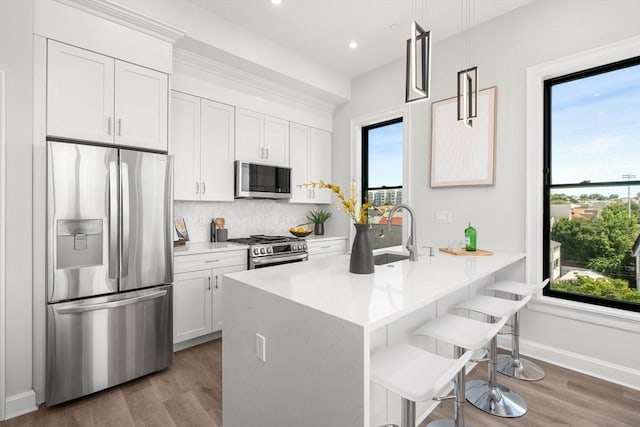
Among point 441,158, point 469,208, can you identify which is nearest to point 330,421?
point 469,208

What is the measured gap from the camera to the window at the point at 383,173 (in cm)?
413

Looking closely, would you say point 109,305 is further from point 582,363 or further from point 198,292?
point 582,363

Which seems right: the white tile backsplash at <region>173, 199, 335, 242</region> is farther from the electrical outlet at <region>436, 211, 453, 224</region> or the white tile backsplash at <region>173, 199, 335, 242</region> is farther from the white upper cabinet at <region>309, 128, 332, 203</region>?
the electrical outlet at <region>436, 211, 453, 224</region>

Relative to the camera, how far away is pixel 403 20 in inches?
123

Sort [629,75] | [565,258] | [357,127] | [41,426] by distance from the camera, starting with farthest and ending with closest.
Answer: [357,127] → [565,258] → [629,75] → [41,426]

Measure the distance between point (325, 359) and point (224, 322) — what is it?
80 centimetres

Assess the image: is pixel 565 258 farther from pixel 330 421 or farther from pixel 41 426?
pixel 41 426

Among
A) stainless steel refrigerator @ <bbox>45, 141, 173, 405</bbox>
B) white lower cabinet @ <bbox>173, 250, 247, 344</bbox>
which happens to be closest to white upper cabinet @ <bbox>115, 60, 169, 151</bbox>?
stainless steel refrigerator @ <bbox>45, 141, 173, 405</bbox>

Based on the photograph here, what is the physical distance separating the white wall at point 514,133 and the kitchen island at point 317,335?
50.1 inches

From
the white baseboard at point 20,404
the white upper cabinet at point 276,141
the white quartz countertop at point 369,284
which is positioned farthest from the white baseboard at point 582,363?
the white baseboard at point 20,404

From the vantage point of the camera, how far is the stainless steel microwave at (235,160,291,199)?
3656 millimetres

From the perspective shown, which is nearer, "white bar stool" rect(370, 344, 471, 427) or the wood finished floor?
"white bar stool" rect(370, 344, 471, 427)

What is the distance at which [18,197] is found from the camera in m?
2.06

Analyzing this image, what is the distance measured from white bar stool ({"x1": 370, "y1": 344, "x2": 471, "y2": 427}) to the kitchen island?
0.41ft
